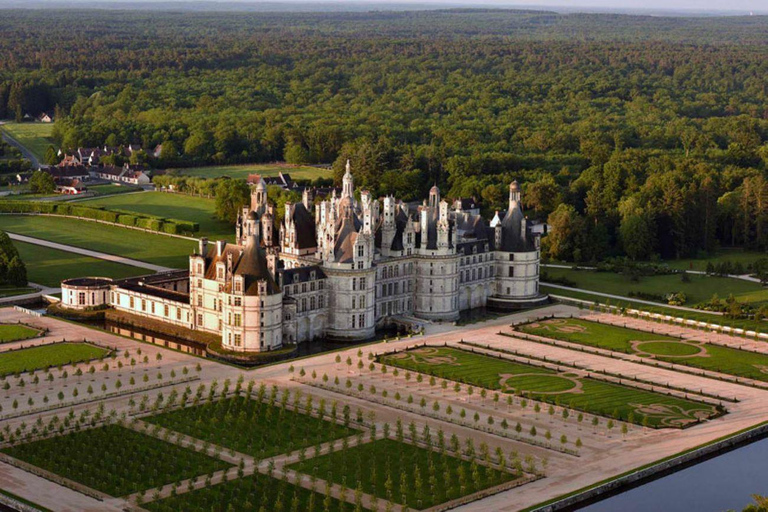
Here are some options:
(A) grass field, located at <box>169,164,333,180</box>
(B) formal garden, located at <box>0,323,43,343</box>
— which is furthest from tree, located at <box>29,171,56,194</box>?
(B) formal garden, located at <box>0,323,43,343</box>

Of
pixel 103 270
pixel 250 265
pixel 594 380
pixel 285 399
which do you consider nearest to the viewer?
pixel 285 399

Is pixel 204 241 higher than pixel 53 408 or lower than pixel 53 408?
higher

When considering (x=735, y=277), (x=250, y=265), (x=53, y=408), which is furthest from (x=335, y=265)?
(x=735, y=277)

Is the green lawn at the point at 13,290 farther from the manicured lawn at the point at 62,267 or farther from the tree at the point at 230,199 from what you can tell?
the tree at the point at 230,199

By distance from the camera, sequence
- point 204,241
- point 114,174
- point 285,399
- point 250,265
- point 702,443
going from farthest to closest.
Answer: point 114,174, point 204,241, point 250,265, point 285,399, point 702,443

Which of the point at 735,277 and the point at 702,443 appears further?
the point at 735,277

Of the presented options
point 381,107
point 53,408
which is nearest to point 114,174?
point 381,107

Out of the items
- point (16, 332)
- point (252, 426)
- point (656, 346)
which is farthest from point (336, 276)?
point (252, 426)

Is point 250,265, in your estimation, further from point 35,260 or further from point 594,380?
point 35,260

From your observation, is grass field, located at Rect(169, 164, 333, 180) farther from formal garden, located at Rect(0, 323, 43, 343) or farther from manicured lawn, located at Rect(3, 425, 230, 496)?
manicured lawn, located at Rect(3, 425, 230, 496)
